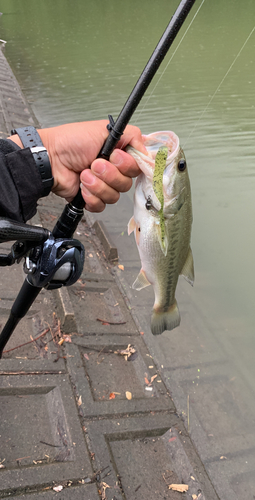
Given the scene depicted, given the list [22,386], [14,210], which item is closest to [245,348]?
[22,386]

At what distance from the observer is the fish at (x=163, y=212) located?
2.00 meters

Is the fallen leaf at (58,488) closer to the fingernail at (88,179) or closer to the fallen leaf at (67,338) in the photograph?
the fallen leaf at (67,338)

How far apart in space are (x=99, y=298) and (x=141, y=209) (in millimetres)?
2163

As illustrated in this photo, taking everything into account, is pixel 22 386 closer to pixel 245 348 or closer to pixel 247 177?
pixel 245 348

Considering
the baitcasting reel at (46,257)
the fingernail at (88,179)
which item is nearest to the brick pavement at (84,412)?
the baitcasting reel at (46,257)

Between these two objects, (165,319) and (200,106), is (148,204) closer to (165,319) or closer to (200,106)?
(165,319)

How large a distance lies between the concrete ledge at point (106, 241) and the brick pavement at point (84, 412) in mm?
826

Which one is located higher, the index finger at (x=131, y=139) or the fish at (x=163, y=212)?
the index finger at (x=131, y=139)

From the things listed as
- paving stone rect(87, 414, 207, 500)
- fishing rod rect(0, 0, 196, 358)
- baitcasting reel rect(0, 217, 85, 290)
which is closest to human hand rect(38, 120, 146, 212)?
fishing rod rect(0, 0, 196, 358)

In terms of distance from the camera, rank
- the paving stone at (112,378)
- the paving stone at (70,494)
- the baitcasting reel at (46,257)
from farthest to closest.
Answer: the paving stone at (112,378) → the paving stone at (70,494) → the baitcasting reel at (46,257)

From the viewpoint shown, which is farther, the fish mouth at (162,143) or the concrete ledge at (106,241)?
the concrete ledge at (106,241)

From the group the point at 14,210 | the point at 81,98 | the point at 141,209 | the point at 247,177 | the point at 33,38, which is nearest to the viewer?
the point at 14,210

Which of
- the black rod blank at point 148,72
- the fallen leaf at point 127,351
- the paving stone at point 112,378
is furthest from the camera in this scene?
the fallen leaf at point 127,351

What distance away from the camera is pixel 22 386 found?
2934mm
